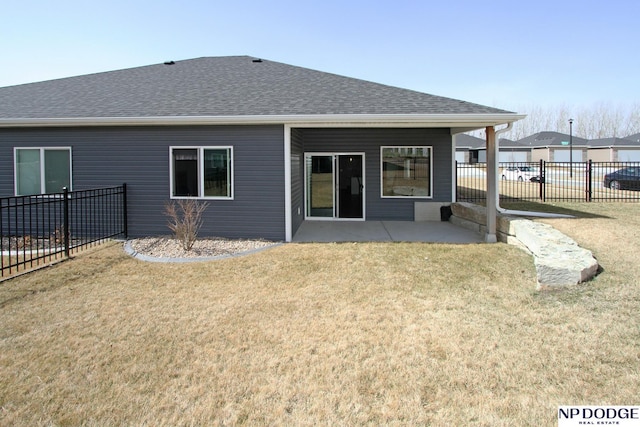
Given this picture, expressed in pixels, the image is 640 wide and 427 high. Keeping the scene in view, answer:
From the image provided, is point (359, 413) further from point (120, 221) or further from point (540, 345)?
point (120, 221)

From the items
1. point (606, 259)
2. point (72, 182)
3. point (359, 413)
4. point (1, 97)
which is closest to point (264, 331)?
point (359, 413)

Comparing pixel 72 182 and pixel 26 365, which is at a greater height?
pixel 72 182

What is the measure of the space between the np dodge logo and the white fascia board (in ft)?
20.8

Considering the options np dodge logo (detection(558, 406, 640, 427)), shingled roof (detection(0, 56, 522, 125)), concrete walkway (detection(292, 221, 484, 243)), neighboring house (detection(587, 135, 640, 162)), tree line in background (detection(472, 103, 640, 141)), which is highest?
tree line in background (detection(472, 103, 640, 141))

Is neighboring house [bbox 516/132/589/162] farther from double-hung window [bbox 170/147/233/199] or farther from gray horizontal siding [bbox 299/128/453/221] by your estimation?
double-hung window [bbox 170/147/233/199]

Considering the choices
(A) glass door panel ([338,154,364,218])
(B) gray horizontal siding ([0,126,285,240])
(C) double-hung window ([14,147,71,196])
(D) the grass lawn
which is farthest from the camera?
(A) glass door panel ([338,154,364,218])

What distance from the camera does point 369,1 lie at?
1181cm

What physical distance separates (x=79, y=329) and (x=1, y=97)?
1054 centimetres

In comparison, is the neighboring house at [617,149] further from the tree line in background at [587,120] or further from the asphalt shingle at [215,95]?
the asphalt shingle at [215,95]

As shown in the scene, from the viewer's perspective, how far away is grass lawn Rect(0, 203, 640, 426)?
3.04m

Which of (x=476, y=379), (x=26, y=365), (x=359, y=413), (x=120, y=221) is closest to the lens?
(x=359, y=413)

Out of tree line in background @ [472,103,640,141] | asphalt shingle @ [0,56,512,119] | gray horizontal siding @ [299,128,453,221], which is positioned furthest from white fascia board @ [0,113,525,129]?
tree line in background @ [472,103,640,141]

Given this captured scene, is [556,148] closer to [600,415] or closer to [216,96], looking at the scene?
[216,96]

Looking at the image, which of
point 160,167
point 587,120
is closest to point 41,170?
point 160,167
